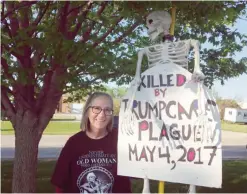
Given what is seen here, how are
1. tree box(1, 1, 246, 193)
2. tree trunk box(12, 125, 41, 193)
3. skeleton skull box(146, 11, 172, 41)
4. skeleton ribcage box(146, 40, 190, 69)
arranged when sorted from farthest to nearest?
tree trunk box(12, 125, 41, 193), tree box(1, 1, 246, 193), skeleton skull box(146, 11, 172, 41), skeleton ribcage box(146, 40, 190, 69)

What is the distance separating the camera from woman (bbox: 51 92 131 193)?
226cm

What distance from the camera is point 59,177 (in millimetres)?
2320

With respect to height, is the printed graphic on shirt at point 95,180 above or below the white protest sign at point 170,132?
below

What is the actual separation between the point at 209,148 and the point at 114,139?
554 mm

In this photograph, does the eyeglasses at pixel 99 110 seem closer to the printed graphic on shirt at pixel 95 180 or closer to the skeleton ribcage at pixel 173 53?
the printed graphic on shirt at pixel 95 180

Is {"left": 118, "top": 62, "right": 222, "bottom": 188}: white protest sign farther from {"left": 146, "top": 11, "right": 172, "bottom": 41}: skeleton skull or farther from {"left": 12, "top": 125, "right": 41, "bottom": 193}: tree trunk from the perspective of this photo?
{"left": 12, "top": 125, "right": 41, "bottom": 193}: tree trunk

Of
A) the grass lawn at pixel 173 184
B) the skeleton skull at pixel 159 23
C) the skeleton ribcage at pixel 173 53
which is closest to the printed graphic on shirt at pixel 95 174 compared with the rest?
the skeleton ribcage at pixel 173 53

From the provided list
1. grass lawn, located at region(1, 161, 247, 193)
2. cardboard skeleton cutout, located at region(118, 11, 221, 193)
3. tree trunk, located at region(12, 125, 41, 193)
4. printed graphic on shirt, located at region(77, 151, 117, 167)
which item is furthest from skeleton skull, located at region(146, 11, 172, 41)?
grass lawn, located at region(1, 161, 247, 193)

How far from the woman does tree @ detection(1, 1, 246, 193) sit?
4.24 ft

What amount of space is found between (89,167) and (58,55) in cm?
188

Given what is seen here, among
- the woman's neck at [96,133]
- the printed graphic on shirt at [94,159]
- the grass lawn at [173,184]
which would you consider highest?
the woman's neck at [96,133]

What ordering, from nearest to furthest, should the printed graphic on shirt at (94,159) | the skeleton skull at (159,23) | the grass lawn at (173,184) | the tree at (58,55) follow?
the printed graphic on shirt at (94,159), the skeleton skull at (159,23), the tree at (58,55), the grass lawn at (173,184)

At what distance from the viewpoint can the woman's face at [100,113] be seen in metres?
2.28

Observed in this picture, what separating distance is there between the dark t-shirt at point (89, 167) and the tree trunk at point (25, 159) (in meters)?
3.20
